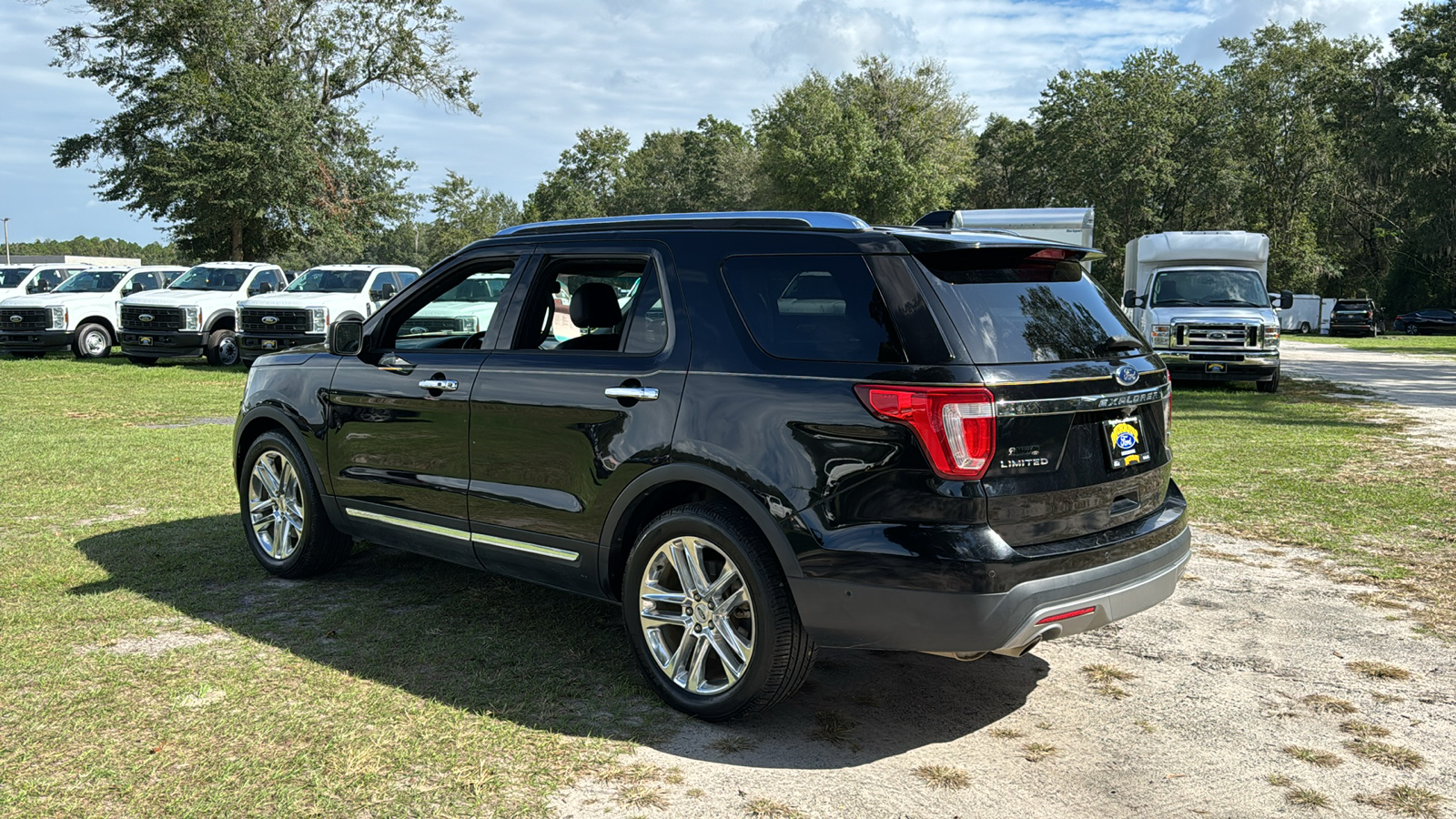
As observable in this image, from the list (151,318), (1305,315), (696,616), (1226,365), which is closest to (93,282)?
(151,318)

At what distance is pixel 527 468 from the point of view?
470 centimetres

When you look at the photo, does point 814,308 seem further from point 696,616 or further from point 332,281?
point 332,281

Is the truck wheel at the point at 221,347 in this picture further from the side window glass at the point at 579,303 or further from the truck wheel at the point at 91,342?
the side window glass at the point at 579,303

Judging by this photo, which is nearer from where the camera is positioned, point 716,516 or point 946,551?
point 946,551

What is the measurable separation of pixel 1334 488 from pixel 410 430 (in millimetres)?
7192

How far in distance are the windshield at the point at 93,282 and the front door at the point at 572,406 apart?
23.4 metres

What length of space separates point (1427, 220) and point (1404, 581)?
5371 cm

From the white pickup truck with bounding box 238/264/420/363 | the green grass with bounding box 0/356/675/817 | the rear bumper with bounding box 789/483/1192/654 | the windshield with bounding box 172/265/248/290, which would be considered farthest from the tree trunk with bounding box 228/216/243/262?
the rear bumper with bounding box 789/483/1192/654

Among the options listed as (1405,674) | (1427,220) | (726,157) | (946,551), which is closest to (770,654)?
(946,551)

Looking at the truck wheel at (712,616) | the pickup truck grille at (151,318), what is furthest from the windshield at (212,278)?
the truck wheel at (712,616)

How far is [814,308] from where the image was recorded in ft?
13.1

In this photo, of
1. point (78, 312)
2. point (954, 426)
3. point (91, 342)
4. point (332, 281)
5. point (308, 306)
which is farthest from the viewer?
point (91, 342)

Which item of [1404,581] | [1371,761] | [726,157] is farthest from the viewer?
[726,157]

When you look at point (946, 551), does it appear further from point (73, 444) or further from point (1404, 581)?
point (73, 444)
